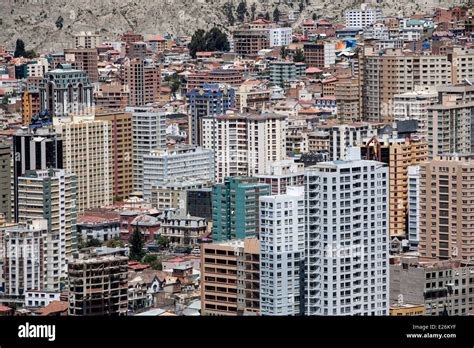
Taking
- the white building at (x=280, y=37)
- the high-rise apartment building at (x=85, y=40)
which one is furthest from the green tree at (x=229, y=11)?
the high-rise apartment building at (x=85, y=40)

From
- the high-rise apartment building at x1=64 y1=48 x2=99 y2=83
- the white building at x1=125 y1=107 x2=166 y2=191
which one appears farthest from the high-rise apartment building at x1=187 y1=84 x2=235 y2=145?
the high-rise apartment building at x1=64 y1=48 x2=99 y2=83

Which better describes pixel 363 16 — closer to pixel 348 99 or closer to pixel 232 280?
pixel 348 99

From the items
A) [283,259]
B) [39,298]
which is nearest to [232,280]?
[283,259]

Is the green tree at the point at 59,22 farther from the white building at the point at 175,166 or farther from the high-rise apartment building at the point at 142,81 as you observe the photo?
the white building at the point at 175,166

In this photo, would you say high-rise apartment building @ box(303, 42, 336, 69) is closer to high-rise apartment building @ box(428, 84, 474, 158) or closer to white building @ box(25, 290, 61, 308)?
high-rise apartment building @ box(428, 84, 474, 158)
